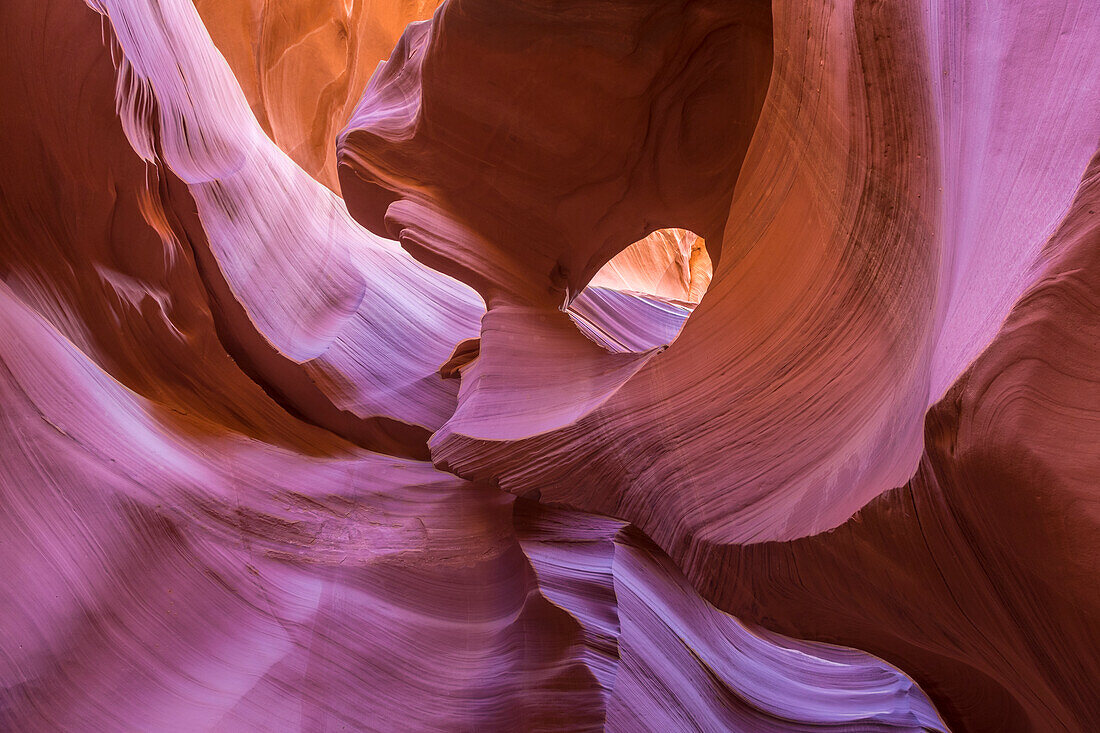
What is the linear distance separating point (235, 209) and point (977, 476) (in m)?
2.66

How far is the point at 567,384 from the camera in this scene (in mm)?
2541

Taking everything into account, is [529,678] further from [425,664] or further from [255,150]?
[255,150]

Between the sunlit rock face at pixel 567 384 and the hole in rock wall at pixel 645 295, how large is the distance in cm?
3

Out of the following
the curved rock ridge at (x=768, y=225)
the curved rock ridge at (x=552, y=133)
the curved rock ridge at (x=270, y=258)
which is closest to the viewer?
the curved rock ridge at (x=768, y=225)

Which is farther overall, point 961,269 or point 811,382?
point 811,382

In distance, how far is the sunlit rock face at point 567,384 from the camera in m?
1.34

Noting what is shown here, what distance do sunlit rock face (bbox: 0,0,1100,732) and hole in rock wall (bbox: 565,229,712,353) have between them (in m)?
0.03

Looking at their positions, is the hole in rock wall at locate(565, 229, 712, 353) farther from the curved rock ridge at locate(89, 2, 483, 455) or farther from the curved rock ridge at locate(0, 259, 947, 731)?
the curved rock ridge at locate(0, 259, 947, 731)

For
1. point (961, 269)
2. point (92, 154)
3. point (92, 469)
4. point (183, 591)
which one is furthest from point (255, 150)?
point (961, 269)

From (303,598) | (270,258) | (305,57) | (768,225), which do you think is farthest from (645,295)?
(305,57)

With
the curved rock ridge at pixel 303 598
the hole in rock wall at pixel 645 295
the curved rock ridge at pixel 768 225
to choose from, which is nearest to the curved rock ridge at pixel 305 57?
the hole in rock wall at pixel 645 295

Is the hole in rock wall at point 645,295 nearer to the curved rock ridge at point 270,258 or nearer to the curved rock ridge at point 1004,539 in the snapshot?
the curved rock ridge at point 270,258

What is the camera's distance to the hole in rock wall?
3178mm

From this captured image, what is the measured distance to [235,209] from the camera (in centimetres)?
310
